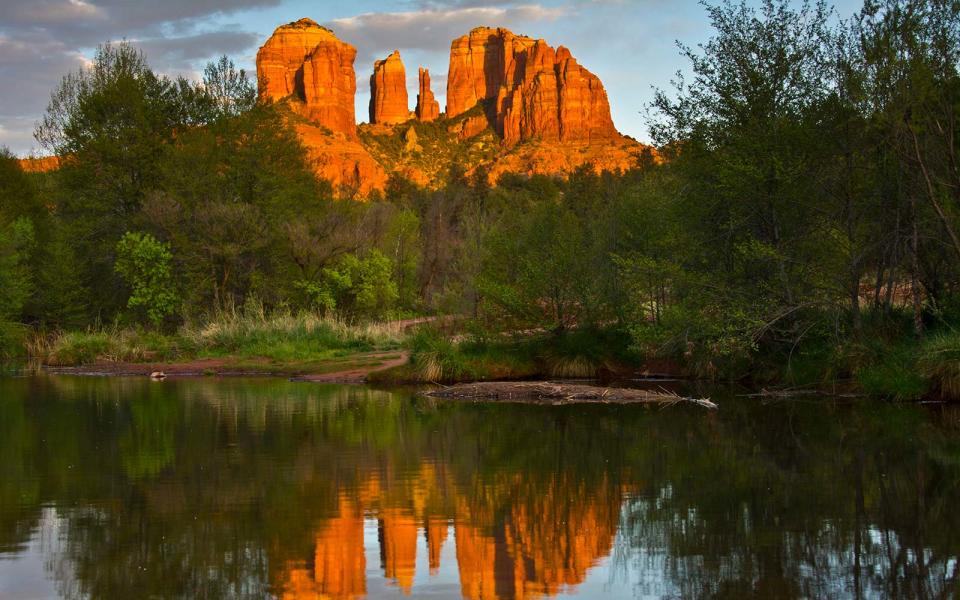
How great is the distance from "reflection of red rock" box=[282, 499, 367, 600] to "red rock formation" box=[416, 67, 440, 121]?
173693 mm

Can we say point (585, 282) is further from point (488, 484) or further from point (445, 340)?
point (488, 484)

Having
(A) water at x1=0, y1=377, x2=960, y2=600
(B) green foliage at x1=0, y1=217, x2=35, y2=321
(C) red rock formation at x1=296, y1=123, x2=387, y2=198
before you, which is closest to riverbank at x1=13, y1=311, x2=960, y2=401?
(B) green foliage at x1=0, y1=217, x2=35, y2=321

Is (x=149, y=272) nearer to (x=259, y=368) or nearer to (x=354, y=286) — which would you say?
(x=354, y=286)

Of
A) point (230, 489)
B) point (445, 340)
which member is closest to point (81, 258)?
point (445, 340)

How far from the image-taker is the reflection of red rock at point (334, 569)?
785cm

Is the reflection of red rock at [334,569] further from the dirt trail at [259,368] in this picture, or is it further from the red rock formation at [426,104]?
the red rock formation at [426,104]

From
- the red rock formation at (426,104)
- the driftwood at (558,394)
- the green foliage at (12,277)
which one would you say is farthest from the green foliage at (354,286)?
the red rock formation at (426,104)

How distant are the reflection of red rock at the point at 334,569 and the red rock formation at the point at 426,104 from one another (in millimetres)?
173693

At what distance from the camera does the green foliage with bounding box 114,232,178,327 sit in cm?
3966

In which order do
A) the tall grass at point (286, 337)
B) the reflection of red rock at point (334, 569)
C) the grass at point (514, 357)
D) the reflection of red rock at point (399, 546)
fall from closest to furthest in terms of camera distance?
the reflection of red rock at point (334, 569)
the reflection of red rock at point (399, 546)
the grass at point (514, 357)
the tall grass at point (286, 337)

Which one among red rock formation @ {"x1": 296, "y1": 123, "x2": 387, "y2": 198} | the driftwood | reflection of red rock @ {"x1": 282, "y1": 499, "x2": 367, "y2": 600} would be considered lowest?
reflection of red rock @ {"x1": 282, "y1": 499, "x2": 367, "y2": 600}

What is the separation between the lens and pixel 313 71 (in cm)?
17362

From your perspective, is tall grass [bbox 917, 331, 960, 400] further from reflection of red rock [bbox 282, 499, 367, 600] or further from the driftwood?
reflection of red rock [bbox 282, 499, 367, 600]

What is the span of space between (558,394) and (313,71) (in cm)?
15920
